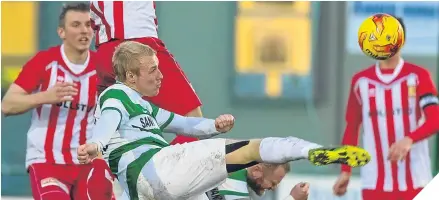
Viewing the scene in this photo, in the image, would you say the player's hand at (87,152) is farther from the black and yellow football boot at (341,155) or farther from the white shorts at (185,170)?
the black and yellow football boot at (341,155)

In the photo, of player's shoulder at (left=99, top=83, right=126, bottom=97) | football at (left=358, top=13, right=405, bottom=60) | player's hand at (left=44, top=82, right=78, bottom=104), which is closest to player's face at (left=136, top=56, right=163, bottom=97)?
player's shoulder at (left=99, top=83, right=126, bottom=97)

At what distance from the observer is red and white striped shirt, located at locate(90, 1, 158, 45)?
250 inches

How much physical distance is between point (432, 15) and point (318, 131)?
169 cm

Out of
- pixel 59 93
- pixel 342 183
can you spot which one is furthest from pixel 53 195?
pixel 342 183

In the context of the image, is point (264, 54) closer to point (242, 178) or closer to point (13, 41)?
point (13, 41)

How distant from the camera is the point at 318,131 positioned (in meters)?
12.0

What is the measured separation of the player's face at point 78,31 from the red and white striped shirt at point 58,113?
0.41 feet

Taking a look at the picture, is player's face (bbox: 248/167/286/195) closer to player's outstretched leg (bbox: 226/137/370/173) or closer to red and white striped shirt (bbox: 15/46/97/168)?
player's outstretched leg (bbox: 226/137/370/173)

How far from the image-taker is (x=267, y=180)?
20.2 ft

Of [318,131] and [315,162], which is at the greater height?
[315,162]

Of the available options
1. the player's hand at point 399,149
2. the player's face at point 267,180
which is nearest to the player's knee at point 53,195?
the player's face at point 267,180

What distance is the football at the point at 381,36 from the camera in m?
6.63

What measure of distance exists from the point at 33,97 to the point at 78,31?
58 centimetres

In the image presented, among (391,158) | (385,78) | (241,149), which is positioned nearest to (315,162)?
(241,149)
